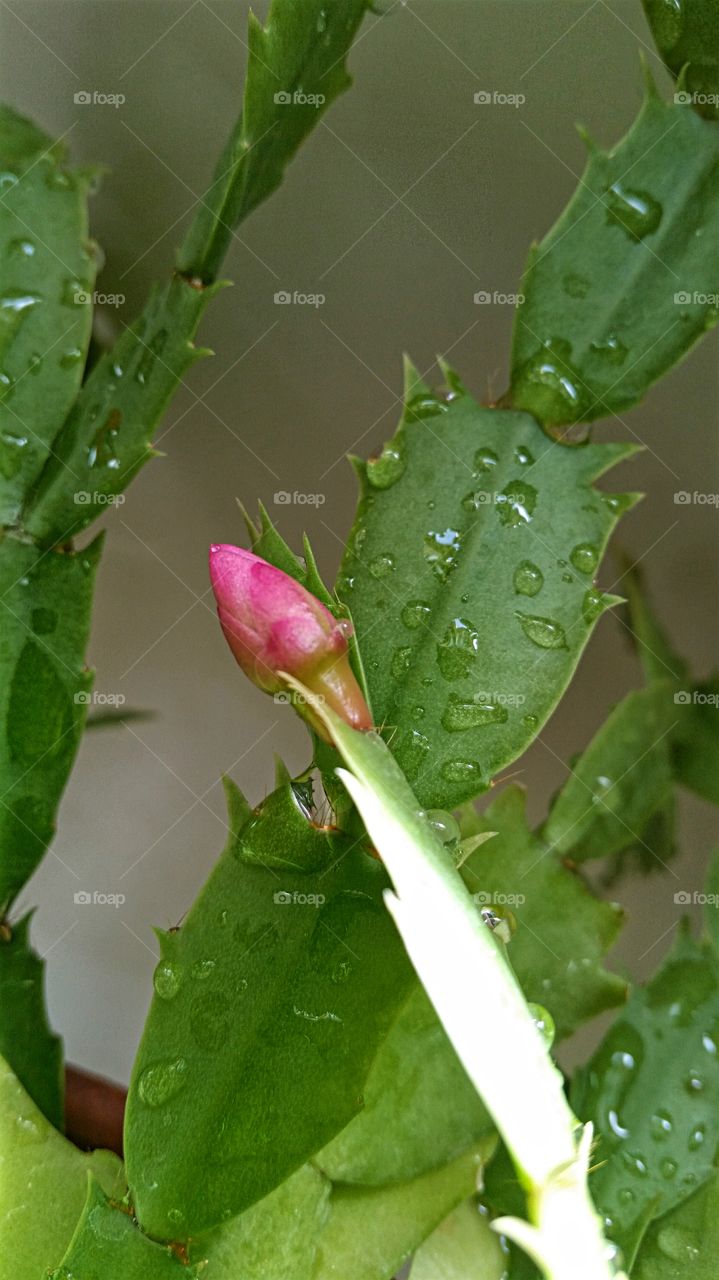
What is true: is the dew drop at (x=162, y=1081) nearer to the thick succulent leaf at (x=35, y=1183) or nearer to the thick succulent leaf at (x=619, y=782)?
the thick succulent leaf at (x=35, y=1183)

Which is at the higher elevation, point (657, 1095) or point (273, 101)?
point (273, 101)

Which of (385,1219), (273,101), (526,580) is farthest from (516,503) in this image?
(385,1219)

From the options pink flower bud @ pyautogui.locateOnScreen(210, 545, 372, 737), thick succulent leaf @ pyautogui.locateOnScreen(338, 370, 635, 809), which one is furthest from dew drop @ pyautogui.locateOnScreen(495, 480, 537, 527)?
pink flower bud @ pyautogui.locateOnScreen(210, 545, 372, 737)

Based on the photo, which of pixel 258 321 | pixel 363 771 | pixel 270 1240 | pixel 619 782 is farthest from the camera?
pixel 258 321

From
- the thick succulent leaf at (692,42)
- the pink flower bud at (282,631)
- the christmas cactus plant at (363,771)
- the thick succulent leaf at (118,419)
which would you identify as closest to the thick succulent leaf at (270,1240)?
the christmas cactus plant at (363,771)

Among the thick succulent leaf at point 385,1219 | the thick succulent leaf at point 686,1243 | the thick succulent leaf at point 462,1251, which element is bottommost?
the thick succulent leaf at point 462,1251

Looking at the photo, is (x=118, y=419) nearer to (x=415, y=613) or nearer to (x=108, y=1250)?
(x=415, y=613)

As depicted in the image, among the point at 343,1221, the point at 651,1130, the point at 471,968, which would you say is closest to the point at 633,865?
the point at 651,1130

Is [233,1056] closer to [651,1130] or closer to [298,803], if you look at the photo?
[298,803]
